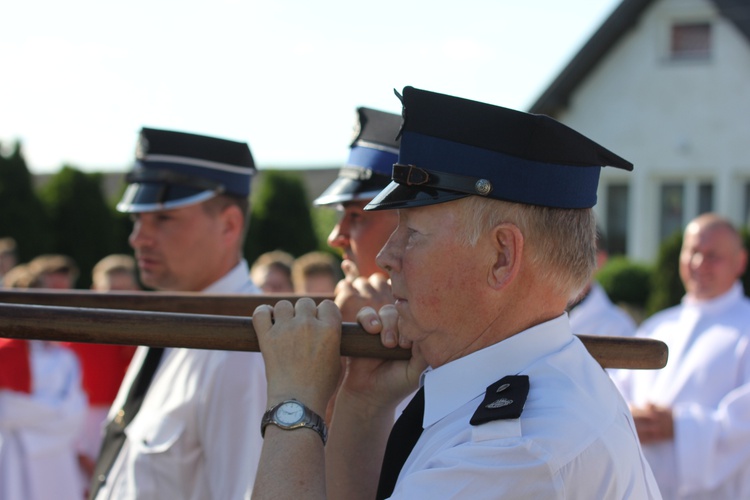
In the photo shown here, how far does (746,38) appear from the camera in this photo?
2028 cm

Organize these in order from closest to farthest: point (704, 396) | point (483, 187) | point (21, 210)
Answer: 1. point (483, 187)
2. point (704, 396)
3. point (21, 210)

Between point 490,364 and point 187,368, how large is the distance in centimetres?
157

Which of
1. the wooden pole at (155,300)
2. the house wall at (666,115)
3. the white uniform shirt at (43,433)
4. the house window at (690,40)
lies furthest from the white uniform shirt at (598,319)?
the house window at (690,40)

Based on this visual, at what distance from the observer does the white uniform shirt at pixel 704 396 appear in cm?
541

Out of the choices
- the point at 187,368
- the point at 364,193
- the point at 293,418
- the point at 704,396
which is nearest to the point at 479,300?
the point at 293,418

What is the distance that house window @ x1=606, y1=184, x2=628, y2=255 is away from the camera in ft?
69.2

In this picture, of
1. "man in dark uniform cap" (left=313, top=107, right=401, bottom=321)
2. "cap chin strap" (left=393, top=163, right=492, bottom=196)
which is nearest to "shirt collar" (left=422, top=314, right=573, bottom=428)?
"cap chin strap" (left=393, top=163, right=492, bottom=196)

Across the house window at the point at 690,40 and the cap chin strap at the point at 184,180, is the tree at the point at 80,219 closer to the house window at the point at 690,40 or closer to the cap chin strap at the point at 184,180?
the house window at the point at 690,40

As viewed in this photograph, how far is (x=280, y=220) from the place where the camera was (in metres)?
24.3

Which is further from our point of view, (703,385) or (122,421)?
(703,385)

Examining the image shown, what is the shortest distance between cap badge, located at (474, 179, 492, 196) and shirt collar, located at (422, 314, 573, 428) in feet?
1.02

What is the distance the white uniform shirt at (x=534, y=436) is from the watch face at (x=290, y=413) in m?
0.25

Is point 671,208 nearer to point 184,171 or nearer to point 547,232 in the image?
point 184,171

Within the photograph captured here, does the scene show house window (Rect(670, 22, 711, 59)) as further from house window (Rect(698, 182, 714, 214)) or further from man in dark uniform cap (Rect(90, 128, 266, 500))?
man in dark uniform cap (Rect(90, 128, 266, 500))
